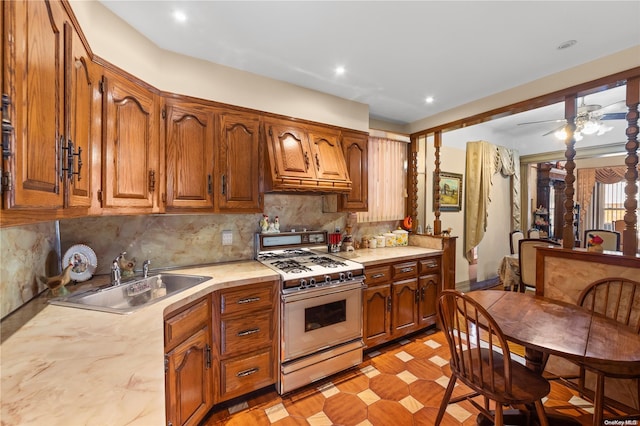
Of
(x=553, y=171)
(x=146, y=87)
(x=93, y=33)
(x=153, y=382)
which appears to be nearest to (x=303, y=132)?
(x=146, y=87)

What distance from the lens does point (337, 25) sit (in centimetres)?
173

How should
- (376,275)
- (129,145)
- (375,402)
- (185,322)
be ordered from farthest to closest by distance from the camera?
1. (376,275)
2. (375,402)
3. (129,145)
4. (185,322)

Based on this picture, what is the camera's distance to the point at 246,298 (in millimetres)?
1918

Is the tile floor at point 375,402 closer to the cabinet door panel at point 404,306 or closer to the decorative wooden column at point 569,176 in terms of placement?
the cabinet door panel at point 404,306

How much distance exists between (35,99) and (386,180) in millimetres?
3066

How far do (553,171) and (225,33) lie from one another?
678 centimetres

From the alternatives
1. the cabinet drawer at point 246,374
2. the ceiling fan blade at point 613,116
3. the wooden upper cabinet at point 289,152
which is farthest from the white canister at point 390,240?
the ceiling fan blade at point 613,116

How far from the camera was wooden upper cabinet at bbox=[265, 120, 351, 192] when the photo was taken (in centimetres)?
226

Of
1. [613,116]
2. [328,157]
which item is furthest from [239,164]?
[613,116]

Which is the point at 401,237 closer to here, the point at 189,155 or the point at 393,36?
the point at 393,36

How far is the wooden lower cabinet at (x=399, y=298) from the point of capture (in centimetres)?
253

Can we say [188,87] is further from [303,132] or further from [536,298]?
[536,298]

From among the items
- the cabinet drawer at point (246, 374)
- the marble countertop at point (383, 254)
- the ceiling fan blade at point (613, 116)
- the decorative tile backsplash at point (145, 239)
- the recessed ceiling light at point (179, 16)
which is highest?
the recessed ceiling light at point (179, 16)

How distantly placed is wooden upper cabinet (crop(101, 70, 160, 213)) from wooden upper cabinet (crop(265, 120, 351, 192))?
0.86 metres
